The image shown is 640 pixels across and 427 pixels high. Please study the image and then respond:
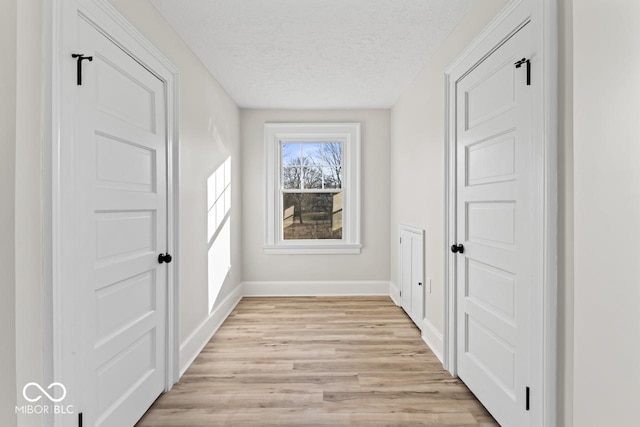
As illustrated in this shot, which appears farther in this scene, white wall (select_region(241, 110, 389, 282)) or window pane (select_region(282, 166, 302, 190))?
window pane (select_region(282, 166, 302, 190))

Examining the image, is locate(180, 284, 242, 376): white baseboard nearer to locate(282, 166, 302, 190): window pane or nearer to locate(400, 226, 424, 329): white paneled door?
locate(282, 166, 302, 190): window pane

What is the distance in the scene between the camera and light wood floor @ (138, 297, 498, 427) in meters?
1.97

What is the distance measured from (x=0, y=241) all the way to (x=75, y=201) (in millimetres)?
333

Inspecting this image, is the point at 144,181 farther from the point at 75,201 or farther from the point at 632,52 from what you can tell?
the point at 632,52

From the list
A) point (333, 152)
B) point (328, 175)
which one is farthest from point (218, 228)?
point (333, 152)

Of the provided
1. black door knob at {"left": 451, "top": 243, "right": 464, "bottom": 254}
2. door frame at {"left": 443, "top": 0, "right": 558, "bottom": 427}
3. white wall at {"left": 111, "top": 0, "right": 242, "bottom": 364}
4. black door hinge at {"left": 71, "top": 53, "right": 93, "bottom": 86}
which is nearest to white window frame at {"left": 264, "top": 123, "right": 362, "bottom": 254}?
white wall at {"left": 111, "top": 0, "right": 242, "bottom": 364}

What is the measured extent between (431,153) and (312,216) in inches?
83.4

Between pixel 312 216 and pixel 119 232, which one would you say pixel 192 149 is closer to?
pixel 119 232

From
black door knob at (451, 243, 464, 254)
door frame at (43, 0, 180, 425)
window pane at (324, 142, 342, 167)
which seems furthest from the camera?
window pane at (324, 142, 342, 167)

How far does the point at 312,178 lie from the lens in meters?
4.62

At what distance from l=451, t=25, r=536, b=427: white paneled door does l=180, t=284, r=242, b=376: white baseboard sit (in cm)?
194

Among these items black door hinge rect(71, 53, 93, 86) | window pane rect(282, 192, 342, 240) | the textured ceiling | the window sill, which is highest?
the textured ceiling

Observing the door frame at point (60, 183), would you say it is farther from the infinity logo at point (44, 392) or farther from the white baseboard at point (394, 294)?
the white baseboard at point (394, 294)

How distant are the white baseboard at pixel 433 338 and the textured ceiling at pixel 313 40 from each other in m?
2.25
